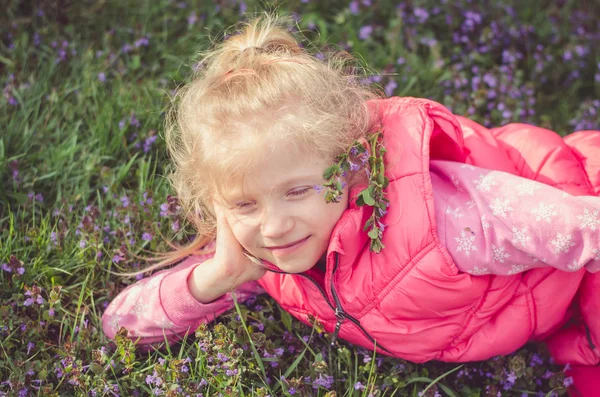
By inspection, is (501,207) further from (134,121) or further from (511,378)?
(134,121)

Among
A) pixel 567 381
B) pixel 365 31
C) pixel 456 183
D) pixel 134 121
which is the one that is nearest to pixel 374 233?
pixel 456 183

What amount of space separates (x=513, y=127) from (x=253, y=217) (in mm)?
1390

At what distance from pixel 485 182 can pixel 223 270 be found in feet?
3.51

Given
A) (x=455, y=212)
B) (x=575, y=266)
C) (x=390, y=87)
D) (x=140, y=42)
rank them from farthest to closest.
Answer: (x=140, y=42)
(x=390, y=87)
(x=455, y=212)
(x=575, y=266)

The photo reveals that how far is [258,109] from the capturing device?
7.73ft

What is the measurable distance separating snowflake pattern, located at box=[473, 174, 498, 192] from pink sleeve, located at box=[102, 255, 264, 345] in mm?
1134

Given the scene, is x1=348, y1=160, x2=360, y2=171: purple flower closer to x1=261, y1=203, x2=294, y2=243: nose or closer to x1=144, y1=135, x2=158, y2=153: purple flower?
x1=261, y1=203, x2=294, y2=243: nose

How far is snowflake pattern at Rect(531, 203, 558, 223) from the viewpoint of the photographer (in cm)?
241

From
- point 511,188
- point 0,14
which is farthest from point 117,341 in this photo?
point 0,14

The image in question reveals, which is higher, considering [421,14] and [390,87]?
[421,14]

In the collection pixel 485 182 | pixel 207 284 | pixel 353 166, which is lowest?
pixel 207 284

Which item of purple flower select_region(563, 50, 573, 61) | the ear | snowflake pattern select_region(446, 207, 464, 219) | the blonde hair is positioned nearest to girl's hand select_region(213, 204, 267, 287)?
the blonde hair

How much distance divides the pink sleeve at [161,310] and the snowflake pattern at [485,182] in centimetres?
113

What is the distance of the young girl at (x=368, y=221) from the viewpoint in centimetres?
239
